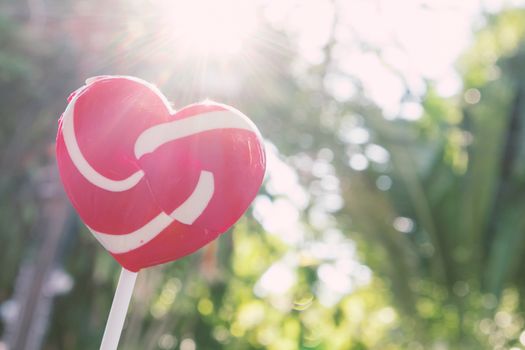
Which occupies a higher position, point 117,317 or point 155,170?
point 155,170

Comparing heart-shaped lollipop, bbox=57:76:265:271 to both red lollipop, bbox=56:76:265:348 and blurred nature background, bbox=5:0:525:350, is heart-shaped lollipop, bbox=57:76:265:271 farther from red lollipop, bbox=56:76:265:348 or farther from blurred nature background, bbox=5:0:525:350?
blurred nature background, bbox=5:0:525:350

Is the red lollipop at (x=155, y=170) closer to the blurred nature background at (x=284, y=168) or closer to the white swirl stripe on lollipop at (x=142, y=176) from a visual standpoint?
the white swirl stripe on lollipop at (x=142, y=176)

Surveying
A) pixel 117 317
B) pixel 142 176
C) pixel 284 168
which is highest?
pixel 142 176

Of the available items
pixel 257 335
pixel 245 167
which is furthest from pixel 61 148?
pixel 257 335

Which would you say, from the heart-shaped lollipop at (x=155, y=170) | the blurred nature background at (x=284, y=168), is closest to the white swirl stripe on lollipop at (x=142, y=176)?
the heart-shaped lollipop at (x=155, y=170)

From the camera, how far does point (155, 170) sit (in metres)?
1.45

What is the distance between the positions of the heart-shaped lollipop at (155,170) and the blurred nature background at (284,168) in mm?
2336

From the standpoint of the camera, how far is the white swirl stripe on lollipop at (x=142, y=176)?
1.45 metres

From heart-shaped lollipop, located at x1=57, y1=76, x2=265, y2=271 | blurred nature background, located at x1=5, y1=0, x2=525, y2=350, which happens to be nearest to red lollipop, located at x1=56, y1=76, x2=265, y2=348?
heart-shaped lollipop, located at x1=57, y1=76, x2=265, y2=271

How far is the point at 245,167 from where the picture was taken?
1.46 metres

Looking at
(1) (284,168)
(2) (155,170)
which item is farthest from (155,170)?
(1) (284,168)

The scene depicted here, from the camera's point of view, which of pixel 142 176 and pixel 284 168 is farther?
pixel 284 168

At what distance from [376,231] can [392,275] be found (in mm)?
639

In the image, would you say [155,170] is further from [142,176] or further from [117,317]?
[117,317]
